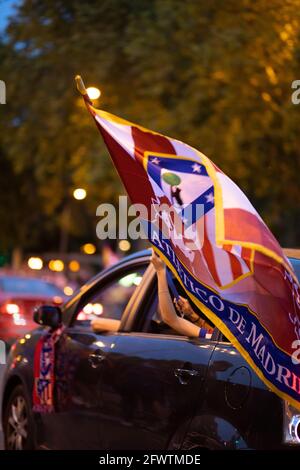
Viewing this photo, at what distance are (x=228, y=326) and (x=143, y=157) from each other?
0.79m

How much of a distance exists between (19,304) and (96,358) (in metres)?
12.1

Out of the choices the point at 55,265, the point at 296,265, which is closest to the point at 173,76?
the point at 55,265

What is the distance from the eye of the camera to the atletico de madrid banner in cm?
409

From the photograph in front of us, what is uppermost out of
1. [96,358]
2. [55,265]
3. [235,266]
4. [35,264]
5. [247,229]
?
[247,229]

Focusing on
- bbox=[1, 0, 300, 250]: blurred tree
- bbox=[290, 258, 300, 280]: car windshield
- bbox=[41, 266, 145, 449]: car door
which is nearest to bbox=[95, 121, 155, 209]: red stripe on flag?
bbox=[290, 258, 300, 280]: car windshield

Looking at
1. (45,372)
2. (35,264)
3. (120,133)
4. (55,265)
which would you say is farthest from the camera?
(55,265)

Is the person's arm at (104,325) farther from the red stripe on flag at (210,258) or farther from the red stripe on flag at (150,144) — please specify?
the red stripe on flag at (210,258)

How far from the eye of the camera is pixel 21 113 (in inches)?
917

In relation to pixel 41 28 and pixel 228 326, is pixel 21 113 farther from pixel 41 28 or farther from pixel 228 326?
pixel 228 326

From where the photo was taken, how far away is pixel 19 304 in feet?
60.4

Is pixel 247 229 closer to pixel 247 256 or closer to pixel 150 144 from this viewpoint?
pixel 247 256

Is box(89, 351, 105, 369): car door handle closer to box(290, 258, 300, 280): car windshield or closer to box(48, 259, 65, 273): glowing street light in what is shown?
box(290, 258, 300, 280): car windshield
